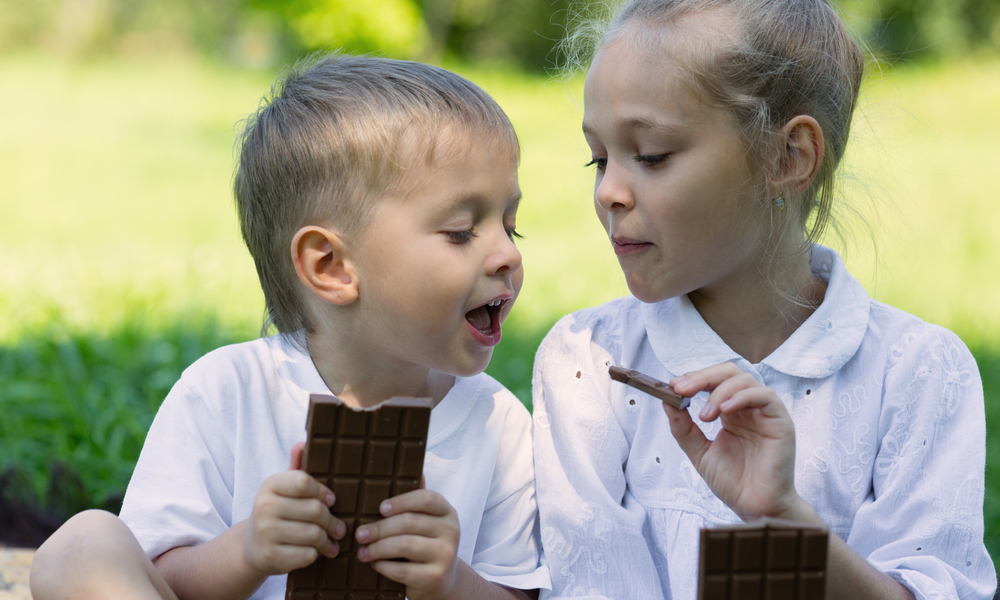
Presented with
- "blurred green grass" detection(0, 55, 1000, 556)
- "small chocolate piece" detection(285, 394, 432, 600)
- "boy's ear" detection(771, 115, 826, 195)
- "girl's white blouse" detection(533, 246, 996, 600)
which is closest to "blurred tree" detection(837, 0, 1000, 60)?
"blurred green grass" detection(0, 55, 1000, 556)

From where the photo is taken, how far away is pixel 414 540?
171 centimetres

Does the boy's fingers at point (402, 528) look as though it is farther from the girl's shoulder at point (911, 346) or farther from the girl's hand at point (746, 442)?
the girl's shoulder at point (911, 346)

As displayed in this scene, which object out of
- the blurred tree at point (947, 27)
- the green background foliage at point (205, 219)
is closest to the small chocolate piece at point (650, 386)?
the green background foliage at point (205, 219)

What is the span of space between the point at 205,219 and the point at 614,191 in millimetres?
6340

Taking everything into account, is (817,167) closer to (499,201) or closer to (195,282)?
(499,201)

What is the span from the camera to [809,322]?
2.25 meters

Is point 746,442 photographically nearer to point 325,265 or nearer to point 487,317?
point 487,317

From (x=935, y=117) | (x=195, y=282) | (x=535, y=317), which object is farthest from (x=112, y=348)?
(x=935, y=117)

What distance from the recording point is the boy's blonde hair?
2.11m

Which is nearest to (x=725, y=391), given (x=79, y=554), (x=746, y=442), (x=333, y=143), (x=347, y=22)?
(x=746, y=442)

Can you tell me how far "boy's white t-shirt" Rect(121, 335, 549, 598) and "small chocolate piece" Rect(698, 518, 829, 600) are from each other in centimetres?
77

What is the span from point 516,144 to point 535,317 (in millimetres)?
2938

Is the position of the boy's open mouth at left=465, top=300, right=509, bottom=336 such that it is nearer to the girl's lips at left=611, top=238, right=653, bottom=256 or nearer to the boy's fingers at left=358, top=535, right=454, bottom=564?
the girl's lips at left=611, top=238, right=653, bottom=256

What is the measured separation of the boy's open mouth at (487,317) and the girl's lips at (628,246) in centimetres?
30
